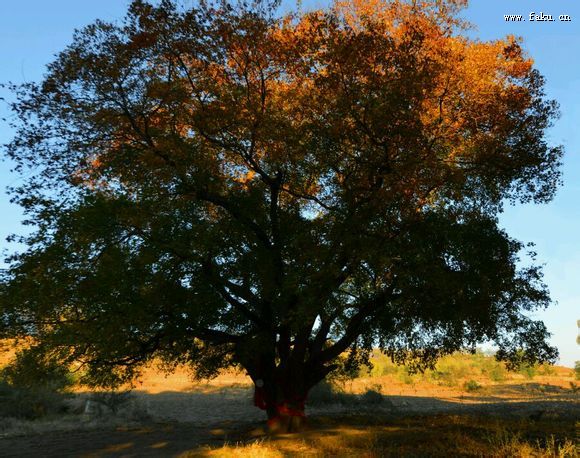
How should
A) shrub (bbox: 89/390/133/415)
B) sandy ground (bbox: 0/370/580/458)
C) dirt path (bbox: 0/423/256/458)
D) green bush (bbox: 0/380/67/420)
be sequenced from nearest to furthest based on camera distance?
dirt path (bbox: 0/423/256/458) → sandy ground (bbox: 0/370/580/458) → green bush (bbox: 0/380/67/420) → shrub (bbox: 89/390/133/415)

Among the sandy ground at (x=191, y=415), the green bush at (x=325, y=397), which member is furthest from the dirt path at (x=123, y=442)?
the green bush at (x=325, y=397)

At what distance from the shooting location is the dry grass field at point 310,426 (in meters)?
12.3

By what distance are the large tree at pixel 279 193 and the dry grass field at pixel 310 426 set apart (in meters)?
2.36

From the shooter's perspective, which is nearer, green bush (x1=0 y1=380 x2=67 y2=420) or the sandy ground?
the sandy ground

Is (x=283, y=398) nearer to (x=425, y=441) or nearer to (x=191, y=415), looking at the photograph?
(x=425, y=441)

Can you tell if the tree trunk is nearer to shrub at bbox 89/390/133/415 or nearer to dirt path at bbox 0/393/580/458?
dirt path at bbox 0/393/580/458

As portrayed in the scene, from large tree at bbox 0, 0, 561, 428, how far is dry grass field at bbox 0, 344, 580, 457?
7.75 ft

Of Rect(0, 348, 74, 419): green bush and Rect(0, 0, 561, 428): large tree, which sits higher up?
Rect(0, 0, 561, 428): large tree

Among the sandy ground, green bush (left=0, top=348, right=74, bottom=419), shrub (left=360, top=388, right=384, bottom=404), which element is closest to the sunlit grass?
the sandy ground

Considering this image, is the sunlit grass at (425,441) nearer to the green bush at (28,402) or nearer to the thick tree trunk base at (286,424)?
the thick tree trunk base at (286,424)

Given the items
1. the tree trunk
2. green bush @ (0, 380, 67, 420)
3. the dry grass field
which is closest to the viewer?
the dry grass field

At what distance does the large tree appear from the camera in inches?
568

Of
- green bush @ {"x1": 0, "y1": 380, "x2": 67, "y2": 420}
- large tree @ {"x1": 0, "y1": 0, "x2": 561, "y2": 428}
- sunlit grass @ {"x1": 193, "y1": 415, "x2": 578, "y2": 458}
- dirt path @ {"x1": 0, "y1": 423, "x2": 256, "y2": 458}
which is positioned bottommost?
dirt path @ {"x1": 0, "y1": 423, "x2": 256, "y2": 458}

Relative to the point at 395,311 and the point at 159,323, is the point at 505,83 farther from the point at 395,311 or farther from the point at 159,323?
the point at 159,323
